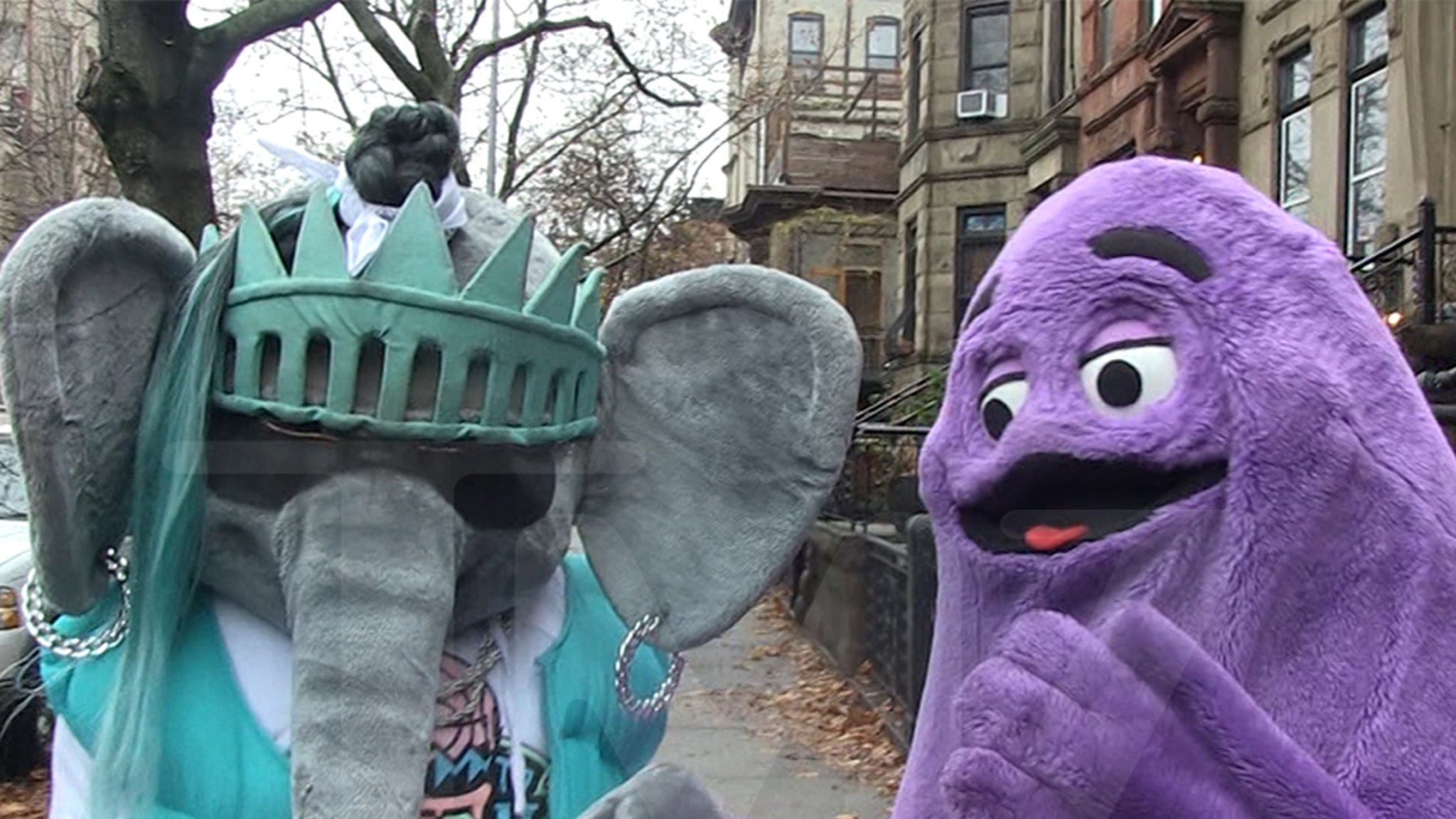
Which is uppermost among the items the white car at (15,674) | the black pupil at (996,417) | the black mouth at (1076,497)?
the black pupil at (996,417)

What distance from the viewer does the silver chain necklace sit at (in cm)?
212

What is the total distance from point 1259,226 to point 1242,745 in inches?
26.7

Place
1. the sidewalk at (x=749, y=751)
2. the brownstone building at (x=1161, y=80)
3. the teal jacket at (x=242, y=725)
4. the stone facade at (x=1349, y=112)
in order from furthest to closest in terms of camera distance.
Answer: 1. the brownstone building at (x=1161, y=80)
2. the stone facade at (x=1349, y=112)
3. the sidewalk at (x=749, y=751)
4. the teal jacket at (x=242, y=725)

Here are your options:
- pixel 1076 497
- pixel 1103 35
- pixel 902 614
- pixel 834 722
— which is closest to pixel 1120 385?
pixel 1076 497

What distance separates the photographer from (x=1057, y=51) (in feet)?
67.3

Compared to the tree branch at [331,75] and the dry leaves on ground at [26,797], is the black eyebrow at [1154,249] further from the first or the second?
the tree branch at [331,75]

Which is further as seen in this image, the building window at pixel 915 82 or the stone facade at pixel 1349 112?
the building window at pixel 915 82

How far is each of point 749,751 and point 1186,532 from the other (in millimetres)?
6092

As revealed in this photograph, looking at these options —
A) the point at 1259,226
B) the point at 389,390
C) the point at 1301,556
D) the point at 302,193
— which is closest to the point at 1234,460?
the point at 1301,556

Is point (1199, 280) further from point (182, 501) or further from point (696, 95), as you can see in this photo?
point (696, 95)

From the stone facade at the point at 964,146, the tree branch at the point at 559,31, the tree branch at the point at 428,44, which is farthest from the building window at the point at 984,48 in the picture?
the tree branch at the point at 428,44

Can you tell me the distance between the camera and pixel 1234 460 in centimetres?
171

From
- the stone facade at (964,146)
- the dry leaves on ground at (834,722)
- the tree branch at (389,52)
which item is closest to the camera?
the dry leaves on ground at (834,722)

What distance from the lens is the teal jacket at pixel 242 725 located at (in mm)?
1980
